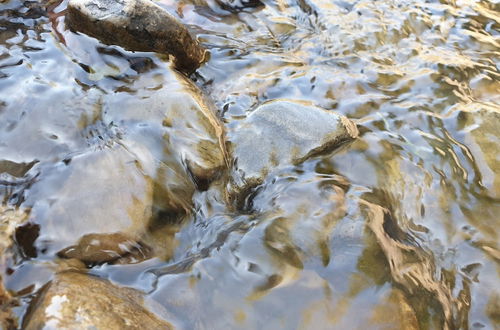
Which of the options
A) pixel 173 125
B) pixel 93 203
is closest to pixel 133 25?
pixel 173 125

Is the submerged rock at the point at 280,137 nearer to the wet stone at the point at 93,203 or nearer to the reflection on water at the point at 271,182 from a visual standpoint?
the reflection on water at the point at 271,182

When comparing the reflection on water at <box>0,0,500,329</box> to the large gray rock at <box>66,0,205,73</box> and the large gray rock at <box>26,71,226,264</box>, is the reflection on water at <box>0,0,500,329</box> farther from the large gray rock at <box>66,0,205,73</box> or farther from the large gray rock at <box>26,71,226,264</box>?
the large gray rock at <box>66,0,205,73</box>

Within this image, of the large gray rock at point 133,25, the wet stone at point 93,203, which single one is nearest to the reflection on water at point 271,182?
the wet stone at point 93,203

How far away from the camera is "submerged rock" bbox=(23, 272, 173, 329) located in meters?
2.14

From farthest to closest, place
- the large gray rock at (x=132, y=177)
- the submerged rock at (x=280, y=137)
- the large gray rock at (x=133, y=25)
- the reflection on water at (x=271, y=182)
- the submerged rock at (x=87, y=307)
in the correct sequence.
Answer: the large gray rock at (x=133, y=25), the submerged rock at (x=280, y=137), the large gray rock at (x=132, y=177), the reflection on water at (x=271, y=182), the submerged rock at (x=87, y=307)

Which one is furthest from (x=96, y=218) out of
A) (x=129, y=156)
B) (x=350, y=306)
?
(x=350, y=306)

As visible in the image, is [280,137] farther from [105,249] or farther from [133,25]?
[133,25]

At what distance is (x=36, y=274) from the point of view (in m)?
2.70

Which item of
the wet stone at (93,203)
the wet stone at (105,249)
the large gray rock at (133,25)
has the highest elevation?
the large gray rock at (133,25)

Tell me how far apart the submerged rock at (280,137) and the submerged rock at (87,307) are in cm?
127

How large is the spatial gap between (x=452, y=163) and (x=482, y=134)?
0.53m

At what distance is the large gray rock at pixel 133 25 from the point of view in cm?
424

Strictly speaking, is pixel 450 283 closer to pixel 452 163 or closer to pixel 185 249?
pixel 452 163

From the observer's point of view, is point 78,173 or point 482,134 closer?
point 78,173
